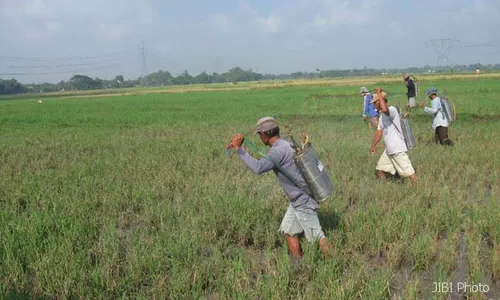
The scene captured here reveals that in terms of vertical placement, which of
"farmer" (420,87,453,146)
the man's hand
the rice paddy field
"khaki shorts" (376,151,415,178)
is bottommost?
the rice paddy field

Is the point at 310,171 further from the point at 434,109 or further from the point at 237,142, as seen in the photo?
the point at 434,109

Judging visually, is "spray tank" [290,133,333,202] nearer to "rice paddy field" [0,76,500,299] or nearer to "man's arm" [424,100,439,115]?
"rice paddy field" [0,76,500,299]

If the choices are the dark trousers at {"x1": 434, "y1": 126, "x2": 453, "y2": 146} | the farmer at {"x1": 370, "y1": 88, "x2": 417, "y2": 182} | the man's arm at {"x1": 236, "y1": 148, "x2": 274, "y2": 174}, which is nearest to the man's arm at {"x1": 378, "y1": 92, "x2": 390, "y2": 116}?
the farmer at {"x1": 370, "y1": 88, "x2": 417, "y2": 182}

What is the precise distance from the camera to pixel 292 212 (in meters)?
3.71

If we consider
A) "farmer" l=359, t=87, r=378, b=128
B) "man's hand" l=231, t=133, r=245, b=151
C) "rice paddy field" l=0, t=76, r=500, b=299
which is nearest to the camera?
"rice paddy field" l=0, t=76, r=500, b=299

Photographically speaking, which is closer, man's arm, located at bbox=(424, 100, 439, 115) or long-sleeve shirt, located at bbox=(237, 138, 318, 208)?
long-sleeve shirt, located at bbox=(237, 138, 318, 208)

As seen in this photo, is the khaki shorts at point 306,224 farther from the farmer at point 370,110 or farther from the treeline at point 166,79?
the treeline at point 166,79

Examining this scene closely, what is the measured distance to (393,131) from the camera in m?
5.94

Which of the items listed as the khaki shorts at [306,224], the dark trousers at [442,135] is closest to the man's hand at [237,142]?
the khaki shorts at [306,224]

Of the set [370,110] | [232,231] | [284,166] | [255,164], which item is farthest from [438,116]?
[255,164]

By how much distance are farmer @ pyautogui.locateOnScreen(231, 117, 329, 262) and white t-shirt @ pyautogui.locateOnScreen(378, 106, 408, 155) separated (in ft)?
9.06

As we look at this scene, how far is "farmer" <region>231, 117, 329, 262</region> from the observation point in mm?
3445

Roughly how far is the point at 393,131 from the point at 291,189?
2.97 m

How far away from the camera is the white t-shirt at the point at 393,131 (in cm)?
587
